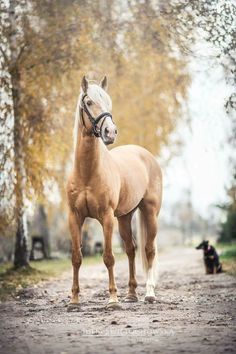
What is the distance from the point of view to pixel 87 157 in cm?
752

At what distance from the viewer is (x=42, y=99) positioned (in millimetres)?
13750

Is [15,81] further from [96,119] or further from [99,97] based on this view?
[96,119]

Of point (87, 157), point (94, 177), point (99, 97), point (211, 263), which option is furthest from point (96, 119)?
point (211, 263)

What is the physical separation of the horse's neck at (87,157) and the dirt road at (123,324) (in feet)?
5.55

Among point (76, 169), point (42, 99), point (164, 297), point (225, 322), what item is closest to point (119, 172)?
point (76, 169)

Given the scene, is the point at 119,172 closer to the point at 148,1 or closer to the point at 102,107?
the point at 102,107

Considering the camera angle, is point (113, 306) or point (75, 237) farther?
point (75, 237)

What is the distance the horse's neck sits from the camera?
7477 millimetres

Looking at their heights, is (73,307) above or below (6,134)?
below

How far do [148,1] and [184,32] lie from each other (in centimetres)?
305

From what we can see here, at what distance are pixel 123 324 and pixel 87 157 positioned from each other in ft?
7.62

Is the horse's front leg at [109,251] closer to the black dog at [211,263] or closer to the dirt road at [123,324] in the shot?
the dirt road at [123,324]

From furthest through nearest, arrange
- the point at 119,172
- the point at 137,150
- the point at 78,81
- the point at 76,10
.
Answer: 1. the point at 78,81
2. the point at 76,10
3. the point at 137,150
4. the point at 119,172

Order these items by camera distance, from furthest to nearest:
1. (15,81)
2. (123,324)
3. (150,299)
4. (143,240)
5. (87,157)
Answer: (15,81) < (143,240) < (150,299) < (87,157) < (123,324)
